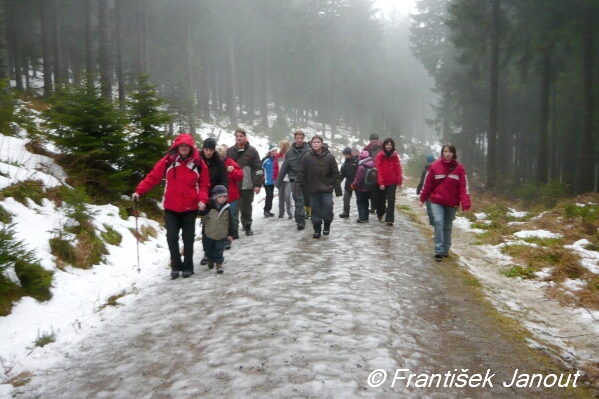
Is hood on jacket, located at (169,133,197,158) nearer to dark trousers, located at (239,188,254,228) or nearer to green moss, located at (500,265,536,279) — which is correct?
dark trousers, located at (239,188,254,228)

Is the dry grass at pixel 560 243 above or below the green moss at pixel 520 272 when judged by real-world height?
above

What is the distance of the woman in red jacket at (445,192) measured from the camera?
29.3 feet

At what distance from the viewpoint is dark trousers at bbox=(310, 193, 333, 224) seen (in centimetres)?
1089

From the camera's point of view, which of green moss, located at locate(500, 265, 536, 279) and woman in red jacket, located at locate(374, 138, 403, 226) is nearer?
green moss, located at locate(500, 265, 536, 279)

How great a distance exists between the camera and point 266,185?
46.6ft

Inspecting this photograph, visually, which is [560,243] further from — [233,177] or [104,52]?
[104,52]

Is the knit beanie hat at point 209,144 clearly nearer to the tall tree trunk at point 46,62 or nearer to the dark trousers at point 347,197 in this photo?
the dark trousers at point 347,197

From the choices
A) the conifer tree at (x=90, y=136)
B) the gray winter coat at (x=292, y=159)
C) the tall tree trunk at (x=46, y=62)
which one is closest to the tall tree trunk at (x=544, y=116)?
the gray winter coat at (x=292, y=159)

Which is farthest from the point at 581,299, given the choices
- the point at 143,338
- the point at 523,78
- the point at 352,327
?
the point at 523,78

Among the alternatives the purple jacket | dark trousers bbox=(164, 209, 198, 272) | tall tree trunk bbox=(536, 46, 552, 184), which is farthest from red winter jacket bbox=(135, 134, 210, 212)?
tall tree trunk bbox=(536, 46, 552, 184)

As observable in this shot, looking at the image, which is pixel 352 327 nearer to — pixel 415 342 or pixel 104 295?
pixel 415 342

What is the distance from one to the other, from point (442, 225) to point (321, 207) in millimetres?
3116

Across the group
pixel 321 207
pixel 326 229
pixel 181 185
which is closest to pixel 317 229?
pixel 326 229

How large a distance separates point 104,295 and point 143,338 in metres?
1.87
